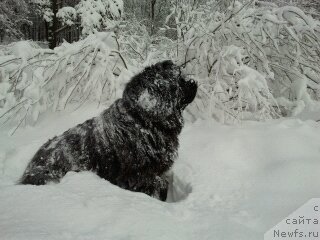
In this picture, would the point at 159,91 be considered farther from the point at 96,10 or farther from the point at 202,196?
the point at 96,10

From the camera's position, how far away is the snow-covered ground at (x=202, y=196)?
2.03 metres

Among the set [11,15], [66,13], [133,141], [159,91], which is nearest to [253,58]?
[159,91]

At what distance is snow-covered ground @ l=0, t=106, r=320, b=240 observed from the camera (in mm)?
2029

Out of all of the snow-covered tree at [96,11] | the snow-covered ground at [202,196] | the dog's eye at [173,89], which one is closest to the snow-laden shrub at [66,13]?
the snow-covered tree at [96,11]

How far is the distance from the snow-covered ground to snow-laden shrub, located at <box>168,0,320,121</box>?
66cm

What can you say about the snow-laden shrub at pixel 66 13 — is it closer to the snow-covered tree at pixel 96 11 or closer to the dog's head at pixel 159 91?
the snow-covered tree at pixel 96 11

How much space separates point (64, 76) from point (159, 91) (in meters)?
2.15

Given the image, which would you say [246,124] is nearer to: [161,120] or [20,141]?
[161,120]

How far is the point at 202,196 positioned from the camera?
2.76 meters

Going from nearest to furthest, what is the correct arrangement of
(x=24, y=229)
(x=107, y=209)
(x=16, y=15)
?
(x=24, y=229) → (x=107, y=209) → (x=16, y=15)

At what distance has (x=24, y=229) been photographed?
185 centimetres

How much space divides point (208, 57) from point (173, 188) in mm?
2177

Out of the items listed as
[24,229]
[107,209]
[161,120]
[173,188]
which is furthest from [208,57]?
[24,229]

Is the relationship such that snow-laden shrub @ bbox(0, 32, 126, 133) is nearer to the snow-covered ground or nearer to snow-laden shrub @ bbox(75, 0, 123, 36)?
the snow-covered ground
